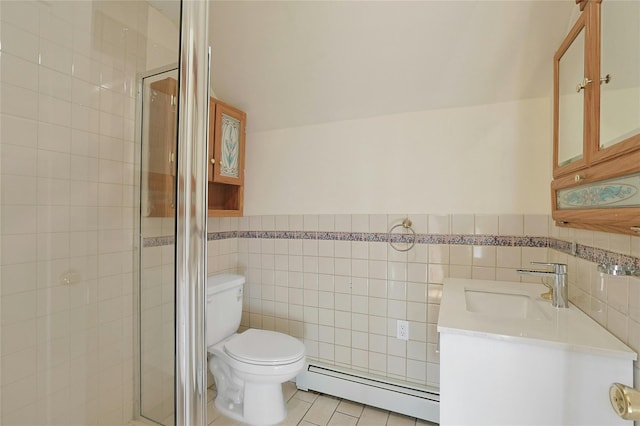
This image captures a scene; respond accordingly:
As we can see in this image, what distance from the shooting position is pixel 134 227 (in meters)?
1.15

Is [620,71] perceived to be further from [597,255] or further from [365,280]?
[365,280]

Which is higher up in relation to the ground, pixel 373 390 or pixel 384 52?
pixel 384 52

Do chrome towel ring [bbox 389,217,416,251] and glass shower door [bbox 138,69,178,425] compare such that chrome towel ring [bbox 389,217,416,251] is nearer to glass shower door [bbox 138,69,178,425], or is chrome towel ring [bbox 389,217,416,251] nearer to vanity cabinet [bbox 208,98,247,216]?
vanity cabinet [bbox 208,98,247,216]

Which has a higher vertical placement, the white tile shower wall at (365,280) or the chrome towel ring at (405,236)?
the chrome towel ring at (405,236)

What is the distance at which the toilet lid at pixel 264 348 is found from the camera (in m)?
1.50

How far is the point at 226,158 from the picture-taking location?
1.96m

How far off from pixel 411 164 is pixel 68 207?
1.68 m

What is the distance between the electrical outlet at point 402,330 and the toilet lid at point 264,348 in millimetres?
615

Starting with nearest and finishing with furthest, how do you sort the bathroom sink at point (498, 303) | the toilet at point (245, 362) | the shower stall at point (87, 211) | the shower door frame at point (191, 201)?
1. the shower door frame at point (191, 201)
2. the shower stall at point (87, 211)
3. the bathroom sink at point (498, 303)
4. the toilet at point (245, 362)

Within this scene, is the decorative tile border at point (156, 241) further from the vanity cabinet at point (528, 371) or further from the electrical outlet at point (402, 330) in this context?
the electrical outlet at point (402, 330)

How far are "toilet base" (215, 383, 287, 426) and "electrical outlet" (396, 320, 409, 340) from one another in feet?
2.57

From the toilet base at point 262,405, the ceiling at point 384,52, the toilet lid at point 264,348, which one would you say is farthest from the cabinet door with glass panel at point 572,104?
the toilet base at point 262,405

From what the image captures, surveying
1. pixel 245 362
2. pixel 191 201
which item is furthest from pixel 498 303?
pixel 191 201

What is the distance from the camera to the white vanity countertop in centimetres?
77
